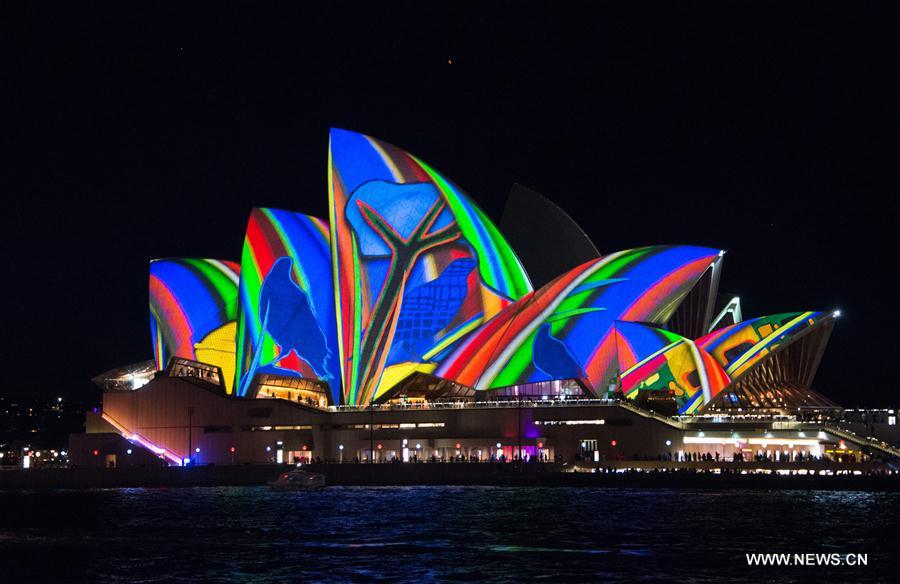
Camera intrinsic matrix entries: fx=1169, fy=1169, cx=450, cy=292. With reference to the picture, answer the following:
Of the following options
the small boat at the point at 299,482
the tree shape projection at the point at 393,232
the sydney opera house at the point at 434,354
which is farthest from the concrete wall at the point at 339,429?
the small boat at the point at 299,482

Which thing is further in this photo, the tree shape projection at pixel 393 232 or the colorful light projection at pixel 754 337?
the tree shape projection at pixel 393 232

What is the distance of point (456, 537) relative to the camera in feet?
108

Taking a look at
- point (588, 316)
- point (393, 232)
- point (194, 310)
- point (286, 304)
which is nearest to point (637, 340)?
point (588, 316)

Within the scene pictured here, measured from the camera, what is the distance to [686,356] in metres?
64.5

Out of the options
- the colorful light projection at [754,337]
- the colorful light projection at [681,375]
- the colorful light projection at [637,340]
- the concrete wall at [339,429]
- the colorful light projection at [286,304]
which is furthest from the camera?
the colorful light projection at [286,304]

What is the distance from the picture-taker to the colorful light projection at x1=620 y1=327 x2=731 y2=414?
6450 cm

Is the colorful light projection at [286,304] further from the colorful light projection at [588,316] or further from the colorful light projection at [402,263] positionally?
the colorful light projection at [588,316]

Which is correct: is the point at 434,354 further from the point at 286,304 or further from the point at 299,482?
the point at 299,482

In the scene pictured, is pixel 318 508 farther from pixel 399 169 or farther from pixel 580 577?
pixel 399 169

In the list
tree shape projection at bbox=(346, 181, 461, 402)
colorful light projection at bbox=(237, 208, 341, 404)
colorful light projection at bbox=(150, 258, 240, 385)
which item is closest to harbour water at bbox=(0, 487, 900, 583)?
tree shape projection at bbox=(346, 181, 461, 402)

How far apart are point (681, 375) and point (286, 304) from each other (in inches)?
932

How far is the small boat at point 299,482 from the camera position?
57.0 m

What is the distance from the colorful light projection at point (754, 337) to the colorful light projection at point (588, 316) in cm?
534

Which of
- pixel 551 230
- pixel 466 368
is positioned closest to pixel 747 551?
pixel 466 368
